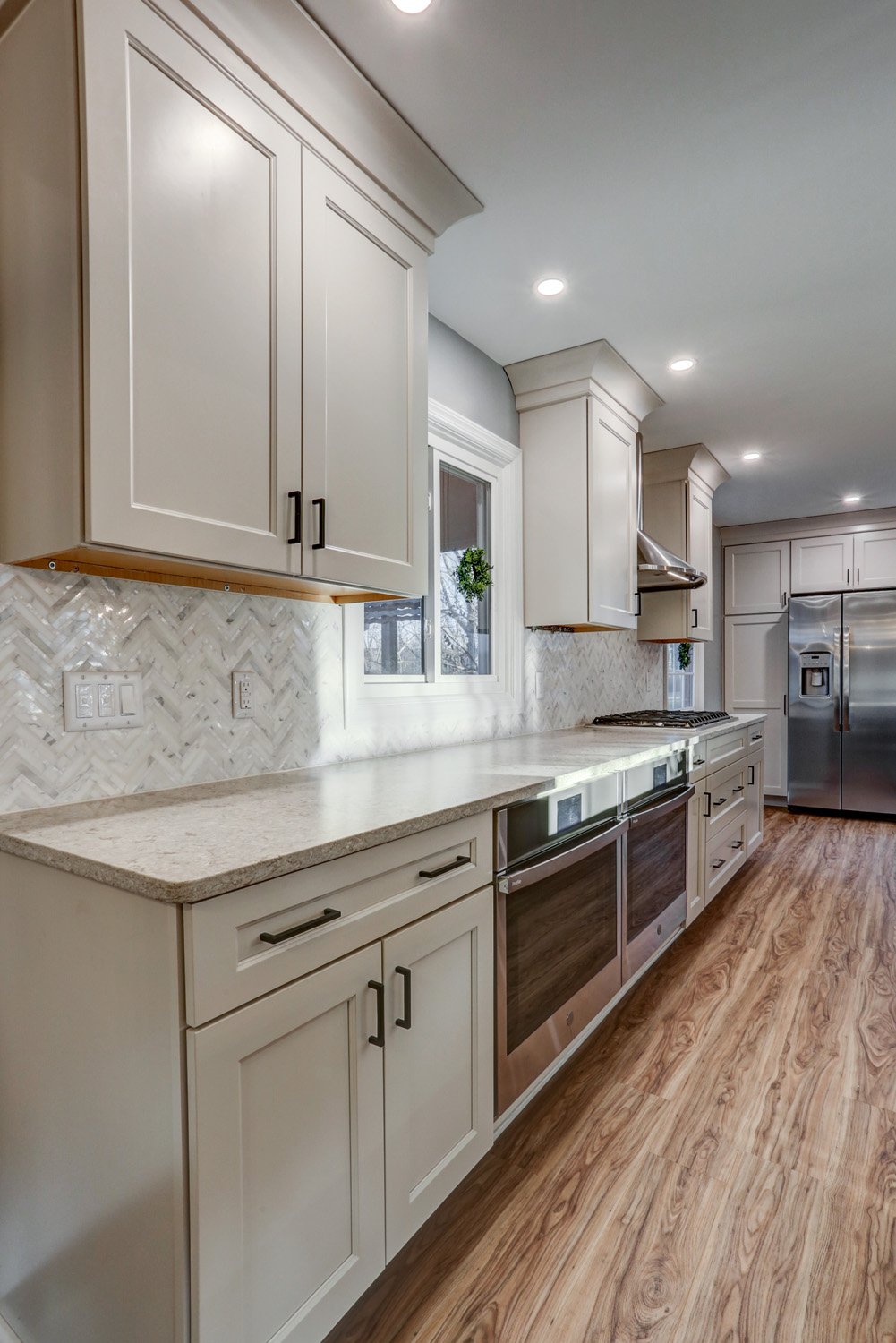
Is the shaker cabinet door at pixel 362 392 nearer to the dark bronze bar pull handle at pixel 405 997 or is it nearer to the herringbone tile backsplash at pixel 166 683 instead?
the herringbone tile backsplash at pixel 166 683

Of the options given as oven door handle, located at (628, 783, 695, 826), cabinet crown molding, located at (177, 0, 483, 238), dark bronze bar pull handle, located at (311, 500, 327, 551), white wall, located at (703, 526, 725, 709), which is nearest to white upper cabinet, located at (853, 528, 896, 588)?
white wall, located at (703, 526, 725, 709)

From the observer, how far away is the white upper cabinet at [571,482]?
291 centimetres

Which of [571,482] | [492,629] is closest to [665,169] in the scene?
[571,482]

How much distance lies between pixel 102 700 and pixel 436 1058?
3.17 ft

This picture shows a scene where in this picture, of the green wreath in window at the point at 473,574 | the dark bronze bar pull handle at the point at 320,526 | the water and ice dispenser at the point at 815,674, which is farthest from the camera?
the water and ice dispenser at the point at 815,674

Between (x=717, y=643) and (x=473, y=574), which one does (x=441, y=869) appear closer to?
(x=473, y=574)

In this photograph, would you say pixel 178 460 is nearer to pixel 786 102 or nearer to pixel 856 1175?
pixel 786 102

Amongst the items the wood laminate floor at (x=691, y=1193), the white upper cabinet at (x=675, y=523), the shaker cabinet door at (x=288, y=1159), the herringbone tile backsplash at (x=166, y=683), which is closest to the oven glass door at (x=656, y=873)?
the wood laminate floor at (x=691, y=1193)

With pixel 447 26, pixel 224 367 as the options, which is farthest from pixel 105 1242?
pixel 447 26

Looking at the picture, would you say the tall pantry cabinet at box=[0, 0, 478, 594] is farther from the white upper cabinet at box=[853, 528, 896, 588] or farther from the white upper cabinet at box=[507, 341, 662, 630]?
the white upper cabinet at box=[853, 528, 896, 588]

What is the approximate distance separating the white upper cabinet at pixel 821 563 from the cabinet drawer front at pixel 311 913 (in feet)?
18.4

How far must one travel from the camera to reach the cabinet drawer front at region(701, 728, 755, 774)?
3262mm

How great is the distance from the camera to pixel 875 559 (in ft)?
18.9

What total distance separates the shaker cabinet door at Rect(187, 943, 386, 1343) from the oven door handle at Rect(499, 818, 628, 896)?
18.4 inches
